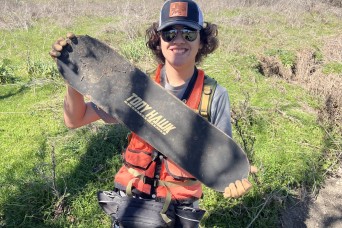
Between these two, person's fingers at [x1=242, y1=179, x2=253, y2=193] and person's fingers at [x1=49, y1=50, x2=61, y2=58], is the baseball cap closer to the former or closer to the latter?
person's fingers at [x1=49, y1=50, x2=61, y2=58]

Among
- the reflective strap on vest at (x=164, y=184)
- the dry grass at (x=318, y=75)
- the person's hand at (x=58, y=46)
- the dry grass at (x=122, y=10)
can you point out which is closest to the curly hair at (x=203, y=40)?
the person's hand at (x=58, y=46)

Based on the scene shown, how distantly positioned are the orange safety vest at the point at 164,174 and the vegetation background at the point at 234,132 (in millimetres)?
527

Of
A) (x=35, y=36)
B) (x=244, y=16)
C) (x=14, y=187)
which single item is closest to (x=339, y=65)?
(x=244, y=16)

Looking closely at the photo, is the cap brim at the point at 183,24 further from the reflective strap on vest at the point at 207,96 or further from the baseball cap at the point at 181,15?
the reflective strap on vest at the point at 207,96

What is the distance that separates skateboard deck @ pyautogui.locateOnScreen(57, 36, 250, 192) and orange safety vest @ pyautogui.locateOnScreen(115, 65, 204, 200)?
0.05 metres

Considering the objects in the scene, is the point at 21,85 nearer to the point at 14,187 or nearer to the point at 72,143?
the point at 72,143

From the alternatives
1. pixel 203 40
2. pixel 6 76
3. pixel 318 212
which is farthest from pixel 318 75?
pixel 6 76

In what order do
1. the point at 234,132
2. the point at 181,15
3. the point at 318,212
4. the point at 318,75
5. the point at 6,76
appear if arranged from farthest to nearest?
the point at 318,75 → the point at 6,76 → the point at 234,132 → the point at 318,212 → the point at 181,15

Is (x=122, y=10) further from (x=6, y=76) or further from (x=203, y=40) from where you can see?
(x=203, y=40)

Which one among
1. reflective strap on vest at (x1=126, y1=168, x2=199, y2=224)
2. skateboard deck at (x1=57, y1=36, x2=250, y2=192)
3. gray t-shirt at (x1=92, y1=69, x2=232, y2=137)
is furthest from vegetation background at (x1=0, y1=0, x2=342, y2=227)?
reflective strap on vest at (x1=126, y1=168, x2=199, y2=224)

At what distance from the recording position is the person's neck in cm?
196

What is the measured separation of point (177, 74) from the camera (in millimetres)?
1992

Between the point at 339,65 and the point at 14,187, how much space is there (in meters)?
5.38

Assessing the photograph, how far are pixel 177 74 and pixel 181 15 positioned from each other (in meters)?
0.33
